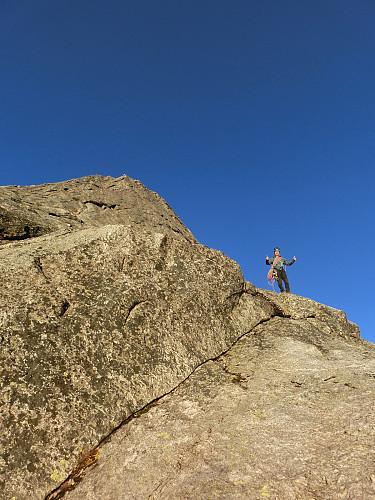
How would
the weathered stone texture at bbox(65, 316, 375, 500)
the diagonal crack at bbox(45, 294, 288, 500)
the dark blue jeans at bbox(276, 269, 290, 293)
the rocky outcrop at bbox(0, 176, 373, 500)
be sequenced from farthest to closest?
the dark blue jeans at bbox(276, 269, 290, 293)
the rocky outcrop at bbox(0, 176, 373, 500)
the diagonal crack at bbox(45, 294, 288, 500)
the weathered stone texture at bbox(65, 316, 375, 500)

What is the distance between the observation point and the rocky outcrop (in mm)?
7684

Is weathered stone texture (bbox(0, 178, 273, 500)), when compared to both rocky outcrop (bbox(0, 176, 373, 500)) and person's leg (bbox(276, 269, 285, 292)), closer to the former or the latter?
rocky outcrop (bbox(0, 176, 373, 500))

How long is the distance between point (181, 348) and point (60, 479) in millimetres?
4935

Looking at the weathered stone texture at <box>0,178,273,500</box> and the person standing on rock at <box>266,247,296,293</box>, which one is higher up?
the person standing on rock at <box>266,247,296,293</box>

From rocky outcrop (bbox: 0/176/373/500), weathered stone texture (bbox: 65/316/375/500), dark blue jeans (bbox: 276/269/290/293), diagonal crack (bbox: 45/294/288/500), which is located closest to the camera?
weathered stone texture (bbox: 65/316/375/500)

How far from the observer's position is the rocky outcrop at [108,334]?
7684mm

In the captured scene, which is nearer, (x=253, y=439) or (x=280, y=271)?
(x=253, y=439)

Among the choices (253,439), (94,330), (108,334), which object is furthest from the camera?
(108,334)

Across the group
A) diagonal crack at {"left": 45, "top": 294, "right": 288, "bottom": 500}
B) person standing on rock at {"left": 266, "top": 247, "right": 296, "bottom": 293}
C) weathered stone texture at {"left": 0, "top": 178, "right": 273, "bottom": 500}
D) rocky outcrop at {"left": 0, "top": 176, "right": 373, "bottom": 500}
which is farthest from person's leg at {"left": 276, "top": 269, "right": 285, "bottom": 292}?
diagonal crack at {"left": 45, "top": 294, "right": 288, "bottom": 500}

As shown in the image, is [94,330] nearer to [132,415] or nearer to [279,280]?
[132,415]

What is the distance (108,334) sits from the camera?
398 inches

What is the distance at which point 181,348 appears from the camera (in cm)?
1097

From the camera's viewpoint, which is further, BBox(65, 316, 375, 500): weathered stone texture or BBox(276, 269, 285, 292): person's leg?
BBox(276, 269, 285, 292): person's leg

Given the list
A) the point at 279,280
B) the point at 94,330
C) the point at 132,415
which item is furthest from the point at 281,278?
the point at 132,415
